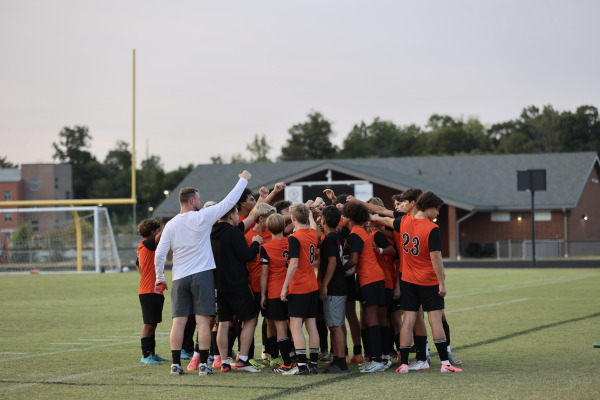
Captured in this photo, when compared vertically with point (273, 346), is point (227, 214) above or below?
above

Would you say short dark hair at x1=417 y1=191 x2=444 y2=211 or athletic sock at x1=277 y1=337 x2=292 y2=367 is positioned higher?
short dark hair at x1=417 y1=191 x2=444 y2=211

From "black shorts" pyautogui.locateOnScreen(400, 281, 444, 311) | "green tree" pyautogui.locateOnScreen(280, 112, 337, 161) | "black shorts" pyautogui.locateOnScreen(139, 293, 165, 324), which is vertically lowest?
"black shorts" pyautogui.locateOnScreen(139, 293, 165, 324)

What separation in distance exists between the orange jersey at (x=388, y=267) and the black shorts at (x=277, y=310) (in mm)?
1274

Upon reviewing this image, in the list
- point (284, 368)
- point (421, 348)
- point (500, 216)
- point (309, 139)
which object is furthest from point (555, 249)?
point (309, 139)

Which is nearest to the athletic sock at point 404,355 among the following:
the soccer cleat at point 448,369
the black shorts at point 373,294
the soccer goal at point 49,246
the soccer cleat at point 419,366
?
the soccer cleat at point 419,366

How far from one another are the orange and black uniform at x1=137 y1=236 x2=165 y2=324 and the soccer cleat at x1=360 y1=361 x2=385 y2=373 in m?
2.58

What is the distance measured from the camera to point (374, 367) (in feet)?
24.3

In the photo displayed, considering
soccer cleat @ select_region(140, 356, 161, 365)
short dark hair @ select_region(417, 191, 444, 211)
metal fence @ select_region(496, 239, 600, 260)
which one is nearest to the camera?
short dark hair @ select_region(417, 191, 444, 211)

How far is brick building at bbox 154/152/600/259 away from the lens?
127 feet

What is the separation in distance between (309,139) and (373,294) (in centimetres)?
8278

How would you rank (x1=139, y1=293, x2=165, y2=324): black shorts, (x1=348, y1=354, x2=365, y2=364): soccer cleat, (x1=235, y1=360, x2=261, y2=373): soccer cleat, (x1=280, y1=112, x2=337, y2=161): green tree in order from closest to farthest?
1. (x1=235, y1=360, x2=261, y2=373): soccer cleat
2. (x1=348, y1=354, x2=365, y2=364): soccer cleat
3. (x1=139, y1=293, x2=165, y2=324): black shorts
4. (x1=280, y1=112, x2=337, y2=161): green tree

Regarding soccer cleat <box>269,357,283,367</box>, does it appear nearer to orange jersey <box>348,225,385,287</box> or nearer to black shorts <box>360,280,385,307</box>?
black shorts <box>360,280,385,307</box>

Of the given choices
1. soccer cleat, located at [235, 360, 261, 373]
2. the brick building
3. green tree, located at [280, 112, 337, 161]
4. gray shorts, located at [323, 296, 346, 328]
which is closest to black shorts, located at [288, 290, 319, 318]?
gray shorts, located at [323, 296, 346, 328]

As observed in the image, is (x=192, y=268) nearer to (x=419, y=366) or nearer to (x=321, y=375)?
(x=321, y=375)
